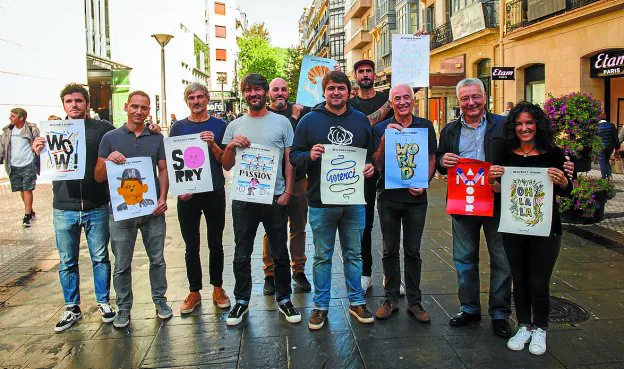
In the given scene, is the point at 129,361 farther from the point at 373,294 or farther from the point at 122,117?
the point at 122,117

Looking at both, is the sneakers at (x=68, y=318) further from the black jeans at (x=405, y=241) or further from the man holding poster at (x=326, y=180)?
the black jeans at (x=405, y=241)

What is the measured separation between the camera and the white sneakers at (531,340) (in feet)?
12.7

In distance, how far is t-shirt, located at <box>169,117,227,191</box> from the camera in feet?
16.0

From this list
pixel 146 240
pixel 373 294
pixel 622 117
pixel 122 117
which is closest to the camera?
pixel 146 240

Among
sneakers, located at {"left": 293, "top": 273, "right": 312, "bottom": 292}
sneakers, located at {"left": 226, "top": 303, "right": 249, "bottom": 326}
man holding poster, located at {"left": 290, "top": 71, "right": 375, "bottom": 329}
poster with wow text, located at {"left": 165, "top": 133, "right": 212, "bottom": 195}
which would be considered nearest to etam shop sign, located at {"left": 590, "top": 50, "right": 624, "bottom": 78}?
sneakers, located at {"left": 293, "top": 273, "right": 312, "bottom": 292}

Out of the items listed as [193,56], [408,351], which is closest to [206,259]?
[408,351]

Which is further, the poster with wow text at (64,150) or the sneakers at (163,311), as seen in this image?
the sneakers at (163,311)

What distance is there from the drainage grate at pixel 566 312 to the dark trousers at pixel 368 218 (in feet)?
5.75

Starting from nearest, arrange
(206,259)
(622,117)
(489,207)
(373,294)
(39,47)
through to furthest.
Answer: (489,207) → (373,294) → (206,259) → (622,117) → (39,47)

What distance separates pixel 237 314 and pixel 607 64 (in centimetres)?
1585

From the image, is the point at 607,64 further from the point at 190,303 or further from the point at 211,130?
the point at 190,303

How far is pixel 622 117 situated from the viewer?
17.2 meters

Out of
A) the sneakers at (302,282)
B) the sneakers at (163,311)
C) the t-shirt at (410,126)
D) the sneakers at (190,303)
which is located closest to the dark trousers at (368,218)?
the t-shirt at (410,126)

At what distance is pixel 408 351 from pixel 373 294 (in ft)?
4.47
